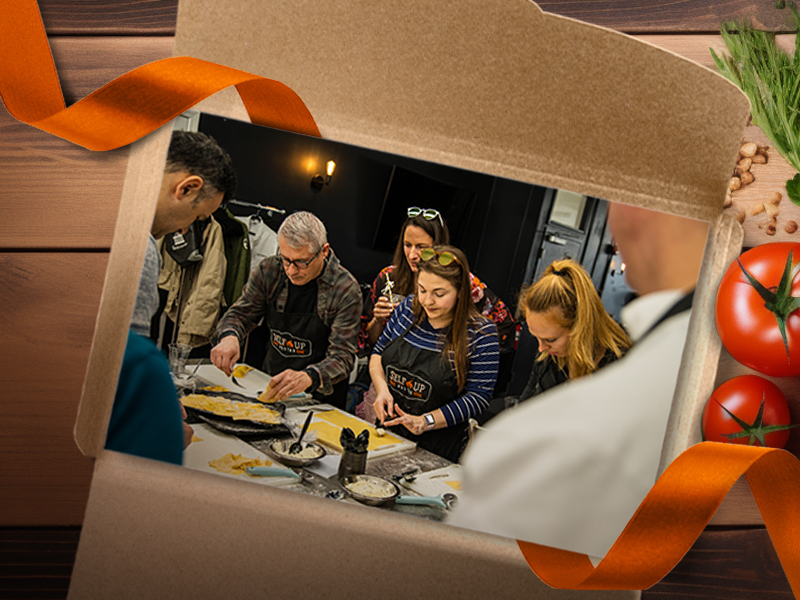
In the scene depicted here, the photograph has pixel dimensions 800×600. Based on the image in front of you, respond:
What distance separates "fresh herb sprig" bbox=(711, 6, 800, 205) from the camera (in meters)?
0.48

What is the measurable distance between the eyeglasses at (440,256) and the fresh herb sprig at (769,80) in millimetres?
304

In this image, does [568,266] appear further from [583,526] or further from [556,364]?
[583,526]

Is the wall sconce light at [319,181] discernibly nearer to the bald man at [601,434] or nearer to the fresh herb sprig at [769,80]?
the bald man at [601,434]

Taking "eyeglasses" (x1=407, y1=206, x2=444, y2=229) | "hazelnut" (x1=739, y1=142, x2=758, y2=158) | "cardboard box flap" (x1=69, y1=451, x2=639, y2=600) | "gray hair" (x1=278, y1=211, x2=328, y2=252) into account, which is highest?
"hazelnut" (x1=739, y1=142, x2=758, y2=158)

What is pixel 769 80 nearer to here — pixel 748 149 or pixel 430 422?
pixel 748 149

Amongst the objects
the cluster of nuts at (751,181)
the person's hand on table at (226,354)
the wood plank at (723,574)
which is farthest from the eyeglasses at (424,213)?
the wood plank at (723,574)

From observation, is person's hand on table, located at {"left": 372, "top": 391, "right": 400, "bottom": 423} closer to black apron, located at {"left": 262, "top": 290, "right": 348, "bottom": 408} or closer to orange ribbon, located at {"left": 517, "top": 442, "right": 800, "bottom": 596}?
black apron, located at {"left": 262, "top": 290, "right": 348, "bottom": 408}

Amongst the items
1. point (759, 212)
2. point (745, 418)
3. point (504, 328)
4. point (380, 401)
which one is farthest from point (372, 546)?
point (759, 212)

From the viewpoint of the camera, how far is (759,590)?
58 cm

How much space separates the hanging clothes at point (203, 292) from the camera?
20.5 inches

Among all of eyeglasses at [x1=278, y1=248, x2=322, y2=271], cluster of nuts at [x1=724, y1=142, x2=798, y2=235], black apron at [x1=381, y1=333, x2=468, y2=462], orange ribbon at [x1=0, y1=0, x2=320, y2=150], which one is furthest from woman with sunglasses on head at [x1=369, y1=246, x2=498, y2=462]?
cluster of nuts at [x1=724, y1=142, x2=798, y2=235]

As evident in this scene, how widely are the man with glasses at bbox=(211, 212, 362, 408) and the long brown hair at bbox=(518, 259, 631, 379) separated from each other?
7.0 inches

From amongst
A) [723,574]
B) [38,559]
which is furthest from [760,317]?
[38,559]

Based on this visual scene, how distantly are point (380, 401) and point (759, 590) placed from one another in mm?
466
